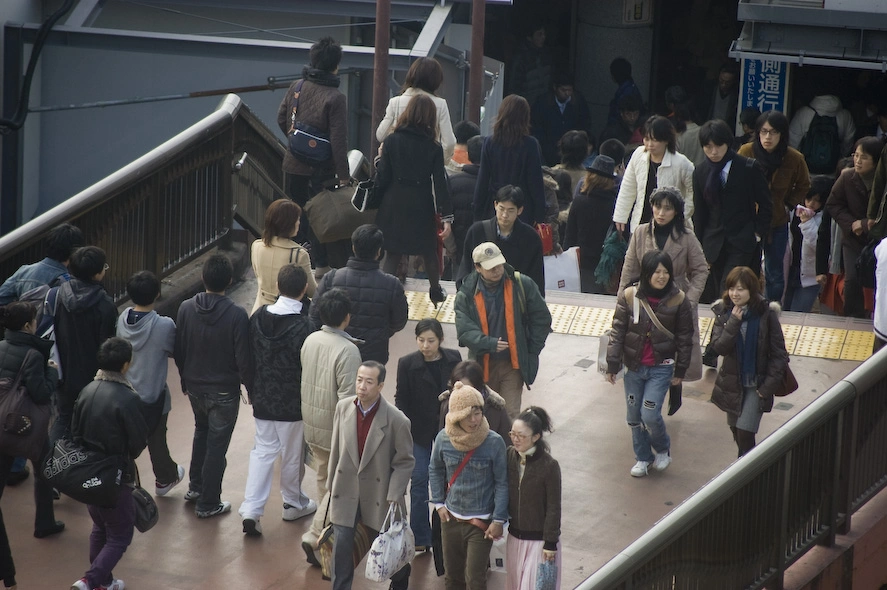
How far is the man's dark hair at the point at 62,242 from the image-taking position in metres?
7.74

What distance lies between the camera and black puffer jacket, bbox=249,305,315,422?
7.27 meters

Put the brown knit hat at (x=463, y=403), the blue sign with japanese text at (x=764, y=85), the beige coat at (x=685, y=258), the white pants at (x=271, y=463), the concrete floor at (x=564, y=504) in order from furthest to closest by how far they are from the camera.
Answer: the blue sign with japanese text at (x=764, y=85), the beige coat at (x=685, y=258), the white pants at (x=271, y=463), the concrete floor at (x=564, y=504), the brown knit hat at (x=463, y=403)

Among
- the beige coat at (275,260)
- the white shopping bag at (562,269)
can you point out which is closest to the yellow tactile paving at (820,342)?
the white shopping bag at (562,269)

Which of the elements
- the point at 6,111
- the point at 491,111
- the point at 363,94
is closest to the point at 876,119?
the point at 491,111

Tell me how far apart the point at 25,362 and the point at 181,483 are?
1.57 meters

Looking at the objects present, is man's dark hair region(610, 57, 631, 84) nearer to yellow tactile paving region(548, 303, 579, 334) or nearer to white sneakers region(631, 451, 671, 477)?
yellow tactile paving region(548, 303, 579, 334)

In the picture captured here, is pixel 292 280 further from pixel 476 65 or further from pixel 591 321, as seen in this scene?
pixel 476 65

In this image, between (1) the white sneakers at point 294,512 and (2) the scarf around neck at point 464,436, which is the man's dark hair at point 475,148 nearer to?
(1) the white sneakers at point 294,512

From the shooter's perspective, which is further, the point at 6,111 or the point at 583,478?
the point at 6,111

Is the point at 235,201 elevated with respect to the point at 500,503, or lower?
elevated

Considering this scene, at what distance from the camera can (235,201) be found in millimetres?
11305

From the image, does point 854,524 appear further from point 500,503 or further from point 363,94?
point 363,94

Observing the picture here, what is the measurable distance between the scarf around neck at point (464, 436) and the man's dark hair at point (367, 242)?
173 cm

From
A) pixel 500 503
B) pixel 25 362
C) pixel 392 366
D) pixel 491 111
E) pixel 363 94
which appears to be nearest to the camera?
pixel 500 503
